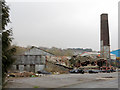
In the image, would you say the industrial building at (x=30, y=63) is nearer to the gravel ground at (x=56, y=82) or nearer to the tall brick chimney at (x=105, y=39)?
the gravel ground at (x=56, y=82)

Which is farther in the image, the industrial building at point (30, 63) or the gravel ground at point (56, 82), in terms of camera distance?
the industrial building at point (30, 63)

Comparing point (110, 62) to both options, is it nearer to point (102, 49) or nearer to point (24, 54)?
point (102, 49)

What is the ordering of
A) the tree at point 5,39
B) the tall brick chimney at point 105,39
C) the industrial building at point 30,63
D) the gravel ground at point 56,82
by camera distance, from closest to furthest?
the tree at point 5,39
the gravel ground at point 56,82
the industrial building at point 30,63
the tall brick chimney at point 105,39

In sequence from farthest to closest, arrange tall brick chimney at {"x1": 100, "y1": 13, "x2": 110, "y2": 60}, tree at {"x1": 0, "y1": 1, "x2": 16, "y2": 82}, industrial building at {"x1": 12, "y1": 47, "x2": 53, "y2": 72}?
1. tall brick chimney at {"x1": 100, "y1": 13, "x2": 110, "y2": 60}
2. industrial building at {"x1": 12, "y1": 47, "x2": 53, "y2": 72}
3. tree at {"x1": 0, "y1": 1, "x2": 16, "y2": 82}

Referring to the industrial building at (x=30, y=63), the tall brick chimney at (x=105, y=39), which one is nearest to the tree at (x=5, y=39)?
the industrial building at (x=30, y=63)

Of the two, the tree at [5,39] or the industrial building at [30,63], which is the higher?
the tree at [5,39]

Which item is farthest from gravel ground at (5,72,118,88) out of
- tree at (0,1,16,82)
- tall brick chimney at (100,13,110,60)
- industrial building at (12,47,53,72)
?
tall brick chimney at (100,13,110,60)

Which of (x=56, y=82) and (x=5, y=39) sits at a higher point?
(x=5, y=39)

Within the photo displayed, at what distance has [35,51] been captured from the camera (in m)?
45.3

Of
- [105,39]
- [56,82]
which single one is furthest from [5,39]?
[105,39]

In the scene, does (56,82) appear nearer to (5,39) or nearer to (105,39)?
(5,39)

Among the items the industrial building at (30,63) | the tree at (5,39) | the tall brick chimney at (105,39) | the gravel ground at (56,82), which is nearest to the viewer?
the tree at (5,39)

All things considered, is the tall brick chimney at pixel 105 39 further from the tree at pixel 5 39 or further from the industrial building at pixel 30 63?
the tree at pixel 5 39

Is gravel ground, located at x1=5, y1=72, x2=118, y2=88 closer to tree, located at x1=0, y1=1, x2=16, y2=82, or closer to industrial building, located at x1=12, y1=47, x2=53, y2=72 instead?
tree, located at x1=0, y1=1, x2=16, y2=82
